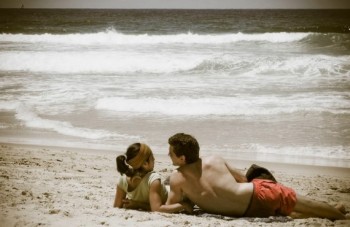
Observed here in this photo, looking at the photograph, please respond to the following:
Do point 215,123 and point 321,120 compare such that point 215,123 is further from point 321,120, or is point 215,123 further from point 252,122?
point 321,120

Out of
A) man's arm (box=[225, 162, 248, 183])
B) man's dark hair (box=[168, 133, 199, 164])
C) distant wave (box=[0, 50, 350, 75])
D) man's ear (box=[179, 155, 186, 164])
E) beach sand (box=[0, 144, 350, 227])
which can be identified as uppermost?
distant wave (box=[0, 50, 350, 75])

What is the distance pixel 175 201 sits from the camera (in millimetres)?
3637

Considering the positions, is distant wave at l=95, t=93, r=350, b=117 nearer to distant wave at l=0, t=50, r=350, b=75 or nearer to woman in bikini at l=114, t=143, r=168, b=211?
distant wave at l=0, t=50, r=350, b=75

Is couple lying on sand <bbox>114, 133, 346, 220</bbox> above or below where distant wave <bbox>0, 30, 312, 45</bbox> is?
below

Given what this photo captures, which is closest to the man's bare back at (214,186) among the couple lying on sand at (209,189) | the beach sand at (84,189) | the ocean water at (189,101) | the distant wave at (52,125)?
the couple lying on sand at (209,189)

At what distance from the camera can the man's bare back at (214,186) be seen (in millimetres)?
3482

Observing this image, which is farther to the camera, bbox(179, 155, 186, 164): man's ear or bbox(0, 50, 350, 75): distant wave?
bbox(0, 50, 350, 75): distant wave

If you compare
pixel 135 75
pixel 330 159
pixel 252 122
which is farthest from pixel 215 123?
pixel 135 75

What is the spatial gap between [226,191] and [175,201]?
466 mm

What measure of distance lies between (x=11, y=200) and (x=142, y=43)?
20.5m

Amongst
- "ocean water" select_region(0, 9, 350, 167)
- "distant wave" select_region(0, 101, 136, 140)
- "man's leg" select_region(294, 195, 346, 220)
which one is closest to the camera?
"man's leg" select_region(294, 195, 346, 220)

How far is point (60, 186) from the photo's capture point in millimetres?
4453

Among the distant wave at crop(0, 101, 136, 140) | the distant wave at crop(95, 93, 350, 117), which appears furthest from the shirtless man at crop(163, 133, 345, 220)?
the distant wave at crop(95, 93, 350, 117)

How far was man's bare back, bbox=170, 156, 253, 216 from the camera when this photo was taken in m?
3.48
